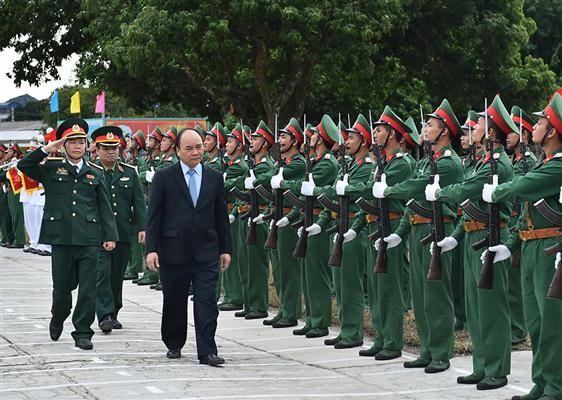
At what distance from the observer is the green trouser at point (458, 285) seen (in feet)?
41.3

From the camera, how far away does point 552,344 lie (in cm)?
825

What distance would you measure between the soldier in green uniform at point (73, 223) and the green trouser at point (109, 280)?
28.2 inches

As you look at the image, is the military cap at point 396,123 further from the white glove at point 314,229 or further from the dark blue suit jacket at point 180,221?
the dark blue suit jacket at point 180,221

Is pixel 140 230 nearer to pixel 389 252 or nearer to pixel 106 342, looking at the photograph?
pixel 106 342

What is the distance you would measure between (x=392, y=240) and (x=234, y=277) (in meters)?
4.65

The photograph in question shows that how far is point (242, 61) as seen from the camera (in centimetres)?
2728

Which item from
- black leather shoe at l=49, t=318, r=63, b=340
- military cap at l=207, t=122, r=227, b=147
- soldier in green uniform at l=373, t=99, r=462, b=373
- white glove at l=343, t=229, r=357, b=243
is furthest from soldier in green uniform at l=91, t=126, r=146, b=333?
soldier in green uniform at l=373, t=99, r=462, b=373

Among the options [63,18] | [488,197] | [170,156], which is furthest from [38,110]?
[488,197]

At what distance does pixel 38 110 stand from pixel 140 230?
113327mm

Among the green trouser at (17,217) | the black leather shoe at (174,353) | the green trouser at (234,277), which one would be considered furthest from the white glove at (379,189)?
the green trouser at (17,217)

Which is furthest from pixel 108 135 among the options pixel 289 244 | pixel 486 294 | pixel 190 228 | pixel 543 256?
pixel 543 256

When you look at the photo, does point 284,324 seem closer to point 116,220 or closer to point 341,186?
point 116,220

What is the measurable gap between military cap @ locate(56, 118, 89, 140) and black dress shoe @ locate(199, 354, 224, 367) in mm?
2635

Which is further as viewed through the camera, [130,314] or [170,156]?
[170,156]
